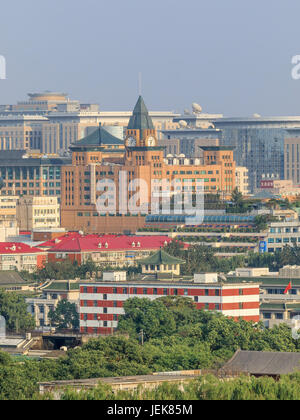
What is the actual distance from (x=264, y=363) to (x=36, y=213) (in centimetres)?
11711

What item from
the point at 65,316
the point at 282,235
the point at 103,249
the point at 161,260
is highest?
the point at 282,235

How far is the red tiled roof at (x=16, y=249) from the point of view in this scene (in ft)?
533

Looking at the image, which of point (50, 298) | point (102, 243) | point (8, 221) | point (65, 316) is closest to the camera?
point (65, 316)

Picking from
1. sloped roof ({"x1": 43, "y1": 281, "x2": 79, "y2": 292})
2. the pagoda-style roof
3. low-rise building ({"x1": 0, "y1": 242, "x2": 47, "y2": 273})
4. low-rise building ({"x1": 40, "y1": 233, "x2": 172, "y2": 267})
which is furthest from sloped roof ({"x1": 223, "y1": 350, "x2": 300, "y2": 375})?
low-rise building ({"x1": 0, "y1": 242, "x2": 47, "y2": 273})

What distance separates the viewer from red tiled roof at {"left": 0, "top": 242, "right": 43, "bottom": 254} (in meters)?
162

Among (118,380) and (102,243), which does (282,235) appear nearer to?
(102,243)

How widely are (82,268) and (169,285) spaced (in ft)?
102

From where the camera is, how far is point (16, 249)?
163 m

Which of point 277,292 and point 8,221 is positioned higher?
point 8,221

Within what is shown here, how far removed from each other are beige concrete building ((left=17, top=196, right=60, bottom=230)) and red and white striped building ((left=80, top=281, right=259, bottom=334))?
2999 inches

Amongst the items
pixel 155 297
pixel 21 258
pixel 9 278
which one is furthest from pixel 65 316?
pixel 21 258

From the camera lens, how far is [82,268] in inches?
5837
